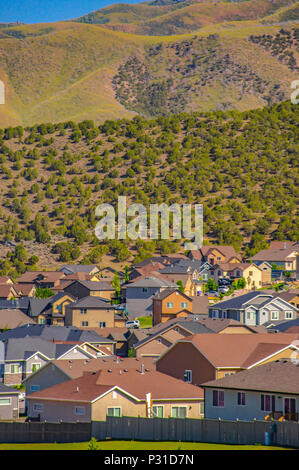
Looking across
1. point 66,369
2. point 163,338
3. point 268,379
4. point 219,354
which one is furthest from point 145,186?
point 268,379

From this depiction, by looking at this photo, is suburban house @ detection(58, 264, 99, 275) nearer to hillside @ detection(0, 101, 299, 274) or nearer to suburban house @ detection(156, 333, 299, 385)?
hillside @ detection(0, 101, 299, 274)

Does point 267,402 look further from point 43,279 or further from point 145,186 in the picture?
point 145,186

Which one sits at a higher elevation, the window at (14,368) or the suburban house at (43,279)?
the suburban house at (43,279)

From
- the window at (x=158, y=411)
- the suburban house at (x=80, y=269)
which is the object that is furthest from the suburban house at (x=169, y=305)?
the window at (x=158, y=411)

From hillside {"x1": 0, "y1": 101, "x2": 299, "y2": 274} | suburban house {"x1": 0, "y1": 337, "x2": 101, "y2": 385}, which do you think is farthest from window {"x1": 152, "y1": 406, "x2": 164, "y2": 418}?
hillside {"x1": 0, "y1": 101, "x2": 299, "y2": 274}

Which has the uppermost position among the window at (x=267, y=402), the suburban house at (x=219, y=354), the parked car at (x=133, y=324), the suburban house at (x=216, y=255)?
the suburban house at (x=216, y=255)

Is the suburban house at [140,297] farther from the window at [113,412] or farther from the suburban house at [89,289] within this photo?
the window at [113,412]
